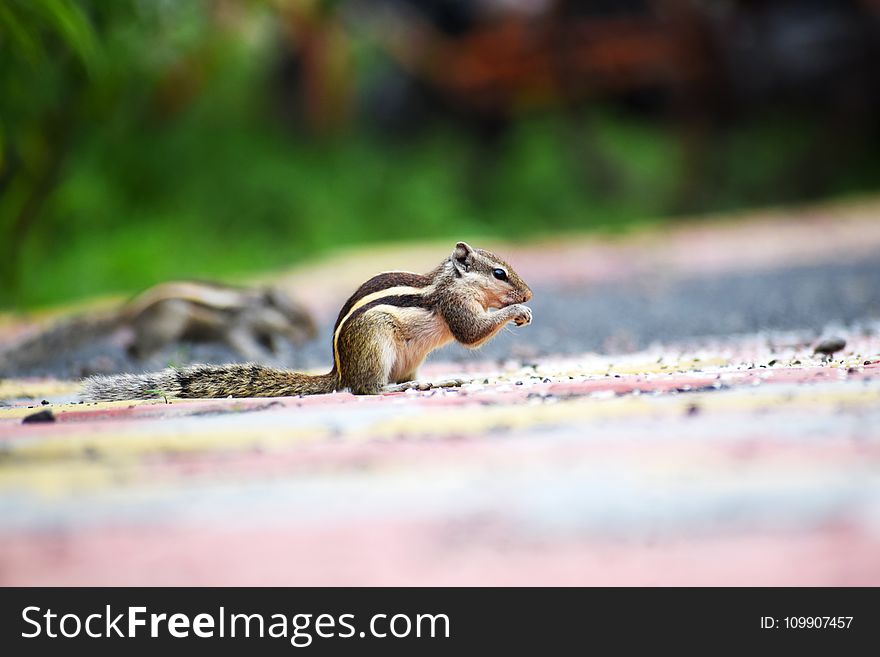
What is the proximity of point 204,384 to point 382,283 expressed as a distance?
21.9 inches

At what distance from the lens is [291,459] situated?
5.69 ft

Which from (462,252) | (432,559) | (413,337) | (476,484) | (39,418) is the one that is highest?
(462,252)

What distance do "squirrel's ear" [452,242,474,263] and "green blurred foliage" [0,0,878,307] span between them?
8.66 feet

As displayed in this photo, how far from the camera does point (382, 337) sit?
2740mm

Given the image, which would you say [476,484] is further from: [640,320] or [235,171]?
[235,171]

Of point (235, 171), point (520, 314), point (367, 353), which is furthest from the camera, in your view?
point (235, 171)

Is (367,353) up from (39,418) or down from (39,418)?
up

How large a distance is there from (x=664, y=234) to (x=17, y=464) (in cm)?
680

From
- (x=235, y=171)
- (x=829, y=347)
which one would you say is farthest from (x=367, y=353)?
(x=235, y=171)

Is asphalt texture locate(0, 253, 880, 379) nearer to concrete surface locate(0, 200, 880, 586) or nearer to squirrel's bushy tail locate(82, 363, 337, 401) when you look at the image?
squirrel's bushy tail locate(82, 363, 337, 401)

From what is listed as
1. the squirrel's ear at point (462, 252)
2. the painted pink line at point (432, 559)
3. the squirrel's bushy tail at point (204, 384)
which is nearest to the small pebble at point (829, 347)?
the squirrel's ear at point (462, 252)

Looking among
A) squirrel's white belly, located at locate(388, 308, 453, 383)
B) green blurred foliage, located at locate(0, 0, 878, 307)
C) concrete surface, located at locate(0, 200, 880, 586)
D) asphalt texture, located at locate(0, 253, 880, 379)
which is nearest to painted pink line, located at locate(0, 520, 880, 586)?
concrete surface, located at locate(0, 200, 880, 586)

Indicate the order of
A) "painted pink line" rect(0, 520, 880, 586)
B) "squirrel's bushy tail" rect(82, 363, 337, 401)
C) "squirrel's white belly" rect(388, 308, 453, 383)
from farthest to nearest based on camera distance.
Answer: "squirrel's white belly" rect(388, 308, 453, 383) < "squirrel's bushy tail" rect(82, 363, 337, 401) < "painted pink line" rect(0, 520, 880, 586)

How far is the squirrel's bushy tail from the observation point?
2686 mm
